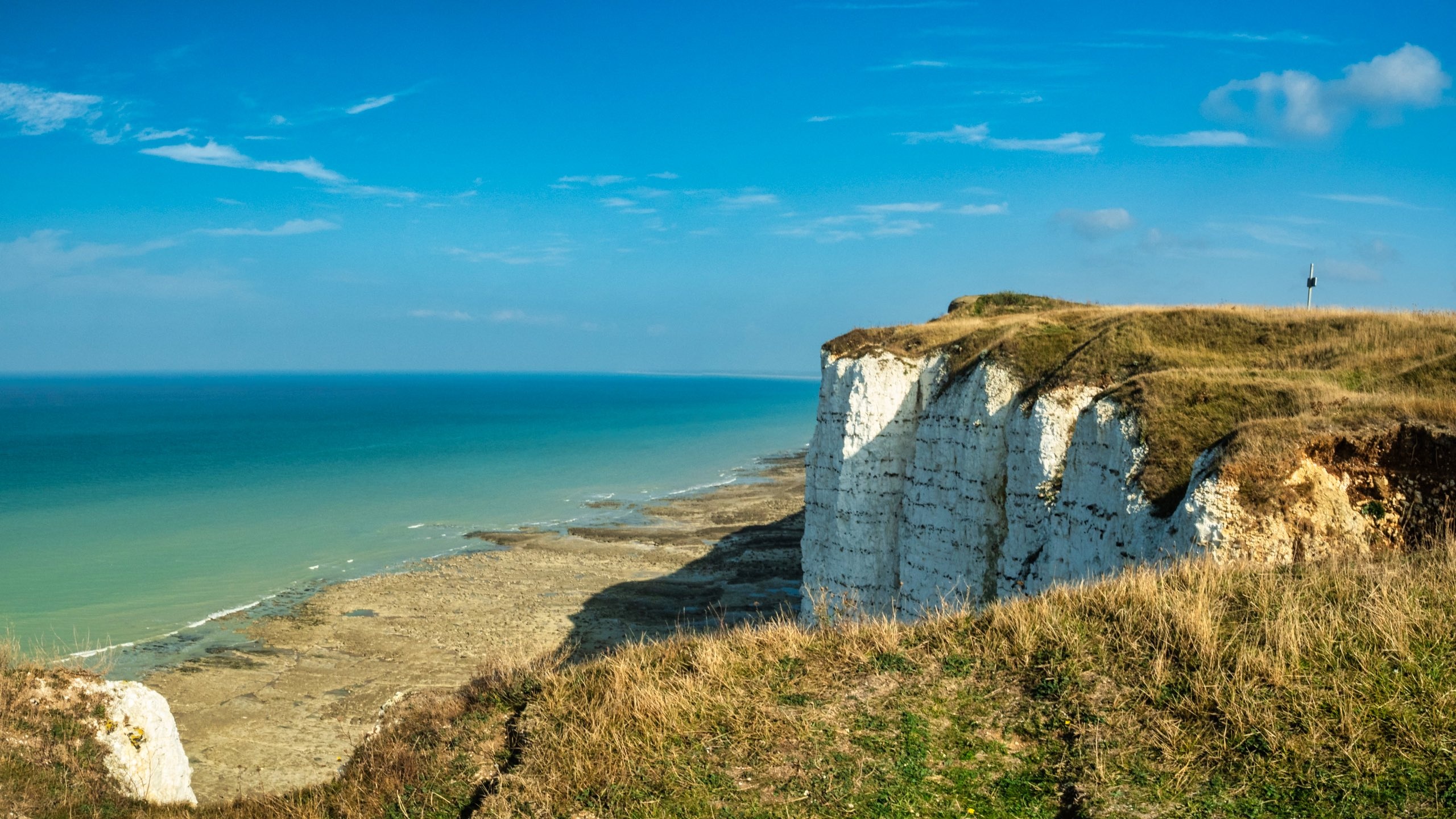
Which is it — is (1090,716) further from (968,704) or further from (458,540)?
(458,540)

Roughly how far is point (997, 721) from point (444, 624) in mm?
24871

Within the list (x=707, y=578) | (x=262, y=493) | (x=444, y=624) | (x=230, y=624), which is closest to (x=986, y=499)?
(x=707, y=578)

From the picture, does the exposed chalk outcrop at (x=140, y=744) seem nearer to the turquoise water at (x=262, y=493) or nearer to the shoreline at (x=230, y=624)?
→ the shoreline at (x=230, y=624)

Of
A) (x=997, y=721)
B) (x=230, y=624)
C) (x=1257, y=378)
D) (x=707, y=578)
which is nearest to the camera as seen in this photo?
(x=997, y=721)

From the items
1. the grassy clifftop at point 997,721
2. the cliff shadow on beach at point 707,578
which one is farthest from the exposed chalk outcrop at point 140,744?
the cliff shadow on beach at point 707,578

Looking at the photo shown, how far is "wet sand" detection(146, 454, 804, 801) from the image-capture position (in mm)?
19875

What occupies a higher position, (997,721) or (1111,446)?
(1111,446)

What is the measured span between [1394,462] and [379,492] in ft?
176

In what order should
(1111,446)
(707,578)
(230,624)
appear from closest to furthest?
(1111,446) < (230,624) < (707,578)

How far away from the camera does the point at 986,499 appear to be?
2052 centimetres

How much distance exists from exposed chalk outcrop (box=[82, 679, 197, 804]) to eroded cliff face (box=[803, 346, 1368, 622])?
28.6 ft

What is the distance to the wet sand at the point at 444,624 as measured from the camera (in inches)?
782

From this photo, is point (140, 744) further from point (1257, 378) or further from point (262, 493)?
point (262, 493)

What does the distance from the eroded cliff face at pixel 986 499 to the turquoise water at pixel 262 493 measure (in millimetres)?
22291
